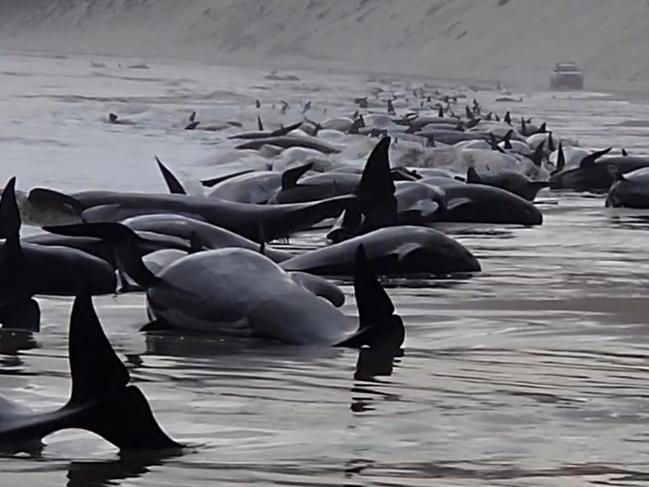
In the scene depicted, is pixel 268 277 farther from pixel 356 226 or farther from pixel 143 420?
pixel 356 226

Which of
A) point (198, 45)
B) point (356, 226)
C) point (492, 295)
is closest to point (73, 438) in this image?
point (492, 295)

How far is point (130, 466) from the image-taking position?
317 cm

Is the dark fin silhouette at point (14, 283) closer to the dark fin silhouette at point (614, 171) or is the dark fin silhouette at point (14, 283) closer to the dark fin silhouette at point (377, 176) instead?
the dark fin silhouette at point (377, 176)

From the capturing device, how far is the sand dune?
54438 millimetres

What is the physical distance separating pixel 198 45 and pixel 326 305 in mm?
84747

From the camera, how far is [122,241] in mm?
5172

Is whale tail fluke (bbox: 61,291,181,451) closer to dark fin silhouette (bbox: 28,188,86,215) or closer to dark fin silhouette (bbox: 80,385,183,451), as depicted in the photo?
dark fin silhouette (bbox: 80,385,183,451)

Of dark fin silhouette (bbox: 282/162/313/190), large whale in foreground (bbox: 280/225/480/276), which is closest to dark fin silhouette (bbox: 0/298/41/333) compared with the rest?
large whale in foreground (bbox: 280/225/480/276)

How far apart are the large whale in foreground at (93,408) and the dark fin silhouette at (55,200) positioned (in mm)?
4262

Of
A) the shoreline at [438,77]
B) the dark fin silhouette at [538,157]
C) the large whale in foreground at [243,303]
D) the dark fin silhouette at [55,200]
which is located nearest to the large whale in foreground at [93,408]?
the large whale in foreground at [243,303]

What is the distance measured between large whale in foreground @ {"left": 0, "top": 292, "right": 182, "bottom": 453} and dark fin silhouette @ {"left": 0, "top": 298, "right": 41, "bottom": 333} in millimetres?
1656

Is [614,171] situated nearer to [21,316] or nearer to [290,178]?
[290,178]

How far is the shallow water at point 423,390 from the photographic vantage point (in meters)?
3.18

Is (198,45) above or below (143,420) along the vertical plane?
above
